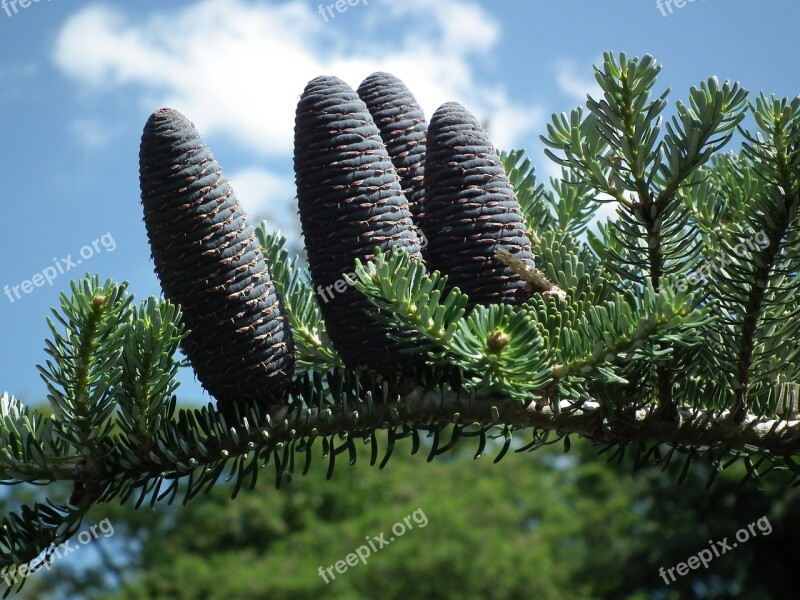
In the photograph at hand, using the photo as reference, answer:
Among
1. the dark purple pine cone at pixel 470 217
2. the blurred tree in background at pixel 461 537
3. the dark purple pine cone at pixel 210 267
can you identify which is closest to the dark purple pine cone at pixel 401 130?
the dark purple pine cone at pixel 470 217

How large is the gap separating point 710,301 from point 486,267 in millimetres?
256

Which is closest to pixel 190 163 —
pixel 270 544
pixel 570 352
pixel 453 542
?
pixel 570 352

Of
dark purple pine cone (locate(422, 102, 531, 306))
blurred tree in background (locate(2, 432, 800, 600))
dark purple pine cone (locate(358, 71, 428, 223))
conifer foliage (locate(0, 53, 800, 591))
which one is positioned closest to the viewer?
conifer foliage (locate(0, 53, 800, 591))

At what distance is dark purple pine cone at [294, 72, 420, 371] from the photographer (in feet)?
3.25

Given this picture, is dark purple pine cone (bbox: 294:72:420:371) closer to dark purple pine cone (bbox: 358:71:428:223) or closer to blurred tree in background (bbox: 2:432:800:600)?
dark purple pine cone (bbox: 358:71:428:223)

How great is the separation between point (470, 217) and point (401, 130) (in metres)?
0.21

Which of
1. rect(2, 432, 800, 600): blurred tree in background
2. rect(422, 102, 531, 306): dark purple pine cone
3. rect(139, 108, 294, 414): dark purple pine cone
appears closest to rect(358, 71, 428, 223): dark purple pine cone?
rect(422, 102, 531, 306): dark purple pine cone

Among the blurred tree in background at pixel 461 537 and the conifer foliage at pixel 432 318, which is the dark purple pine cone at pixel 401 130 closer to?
the conifer foliage at pixel 432 318

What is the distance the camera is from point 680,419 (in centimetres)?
104

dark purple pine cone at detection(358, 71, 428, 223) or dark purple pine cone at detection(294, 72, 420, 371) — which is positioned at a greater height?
dark purple pine cone at detection(358, 71, 428, 223)

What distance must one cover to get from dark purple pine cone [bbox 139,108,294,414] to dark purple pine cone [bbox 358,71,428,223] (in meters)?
0.24

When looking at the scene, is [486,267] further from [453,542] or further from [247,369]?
[453,542]

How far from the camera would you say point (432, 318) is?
2.83 ft

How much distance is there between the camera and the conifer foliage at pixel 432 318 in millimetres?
907
